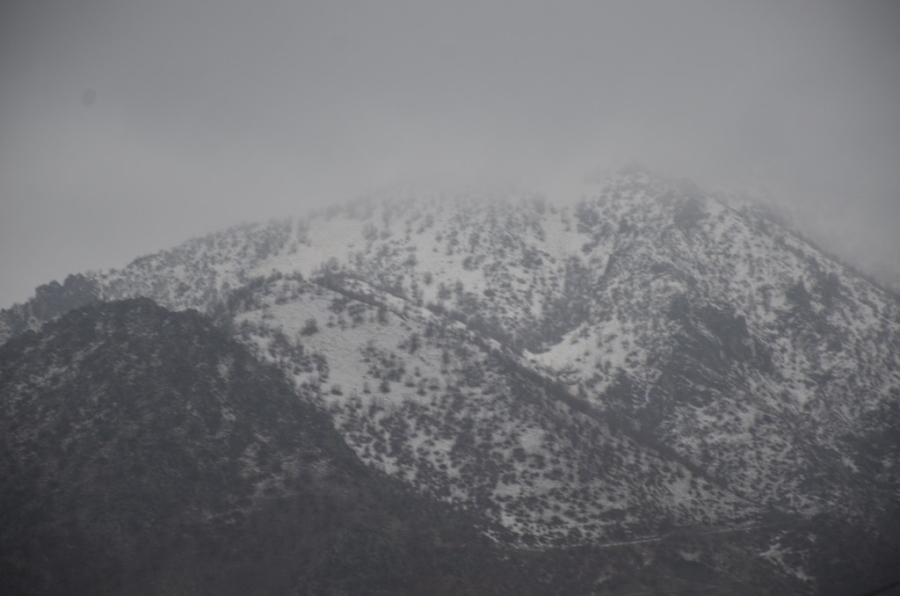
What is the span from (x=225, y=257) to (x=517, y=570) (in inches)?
3984

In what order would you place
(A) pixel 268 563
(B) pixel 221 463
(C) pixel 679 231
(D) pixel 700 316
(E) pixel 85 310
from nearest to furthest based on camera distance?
(A) pixel 268 563
(B) pixel 221 463
(E) pixel 85 310
(D) pixel 700 316
(C) pixel 679 231

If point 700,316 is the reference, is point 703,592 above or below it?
below

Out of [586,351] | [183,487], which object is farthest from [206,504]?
[586,351]

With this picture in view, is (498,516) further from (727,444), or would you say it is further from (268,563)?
(727,444)

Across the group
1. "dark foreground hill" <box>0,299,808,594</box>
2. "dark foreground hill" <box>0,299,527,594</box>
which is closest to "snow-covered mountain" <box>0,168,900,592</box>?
"dark foreground hill" <box>0,299,808,594</box>

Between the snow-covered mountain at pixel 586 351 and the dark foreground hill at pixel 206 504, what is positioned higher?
the snow-covered mountain at pixel 586 351

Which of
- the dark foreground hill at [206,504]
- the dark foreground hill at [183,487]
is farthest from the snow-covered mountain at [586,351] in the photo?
the dark foreground hill at [183,487]

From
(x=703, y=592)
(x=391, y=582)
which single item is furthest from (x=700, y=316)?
(x=391, y=582)

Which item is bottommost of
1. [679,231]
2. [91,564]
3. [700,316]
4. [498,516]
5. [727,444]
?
[91,564]

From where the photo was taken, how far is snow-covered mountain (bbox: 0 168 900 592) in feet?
273

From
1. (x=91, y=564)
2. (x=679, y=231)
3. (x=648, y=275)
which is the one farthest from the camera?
(x=679, y=231)

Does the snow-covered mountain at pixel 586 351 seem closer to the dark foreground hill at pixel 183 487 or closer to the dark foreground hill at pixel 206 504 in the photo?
the dark foreground hill at pixel 206 504

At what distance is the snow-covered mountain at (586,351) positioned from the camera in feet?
273

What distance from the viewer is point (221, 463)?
7688 cm
